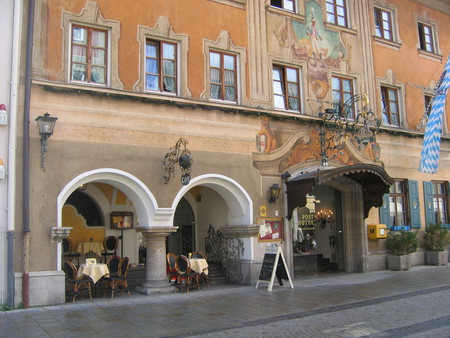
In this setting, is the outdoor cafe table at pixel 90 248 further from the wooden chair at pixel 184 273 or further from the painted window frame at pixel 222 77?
the painted window frame at pixel 222 77

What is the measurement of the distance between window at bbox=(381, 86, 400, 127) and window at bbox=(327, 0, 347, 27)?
2835 millimetres

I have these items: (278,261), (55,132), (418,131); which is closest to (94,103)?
→ (55,132)

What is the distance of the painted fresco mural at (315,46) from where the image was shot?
49.6 ft

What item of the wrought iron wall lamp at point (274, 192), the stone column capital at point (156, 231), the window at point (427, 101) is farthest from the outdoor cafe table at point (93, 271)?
the window at point (427, 101)

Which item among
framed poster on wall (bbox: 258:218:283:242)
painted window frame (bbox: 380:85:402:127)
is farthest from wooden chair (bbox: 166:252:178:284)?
painted window frame (bbox: 380:85:402:127)

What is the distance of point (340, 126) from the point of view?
15.3m

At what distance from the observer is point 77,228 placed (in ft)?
46.8

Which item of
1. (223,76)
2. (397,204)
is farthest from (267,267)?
(397,204)

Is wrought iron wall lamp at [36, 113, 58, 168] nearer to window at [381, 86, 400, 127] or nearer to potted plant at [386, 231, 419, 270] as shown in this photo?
potted plant at [386, 231, 419, 270]

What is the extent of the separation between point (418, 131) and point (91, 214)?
11769 mm

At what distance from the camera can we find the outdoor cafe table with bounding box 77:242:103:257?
13953 millimetres

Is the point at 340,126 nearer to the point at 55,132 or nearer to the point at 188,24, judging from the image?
the point at 188,24

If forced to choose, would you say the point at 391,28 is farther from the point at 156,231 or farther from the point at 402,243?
the point at 156,231

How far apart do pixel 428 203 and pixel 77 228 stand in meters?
12.2
